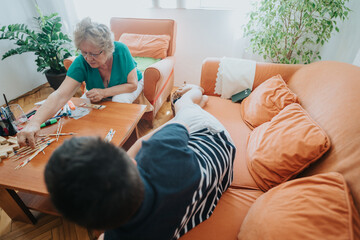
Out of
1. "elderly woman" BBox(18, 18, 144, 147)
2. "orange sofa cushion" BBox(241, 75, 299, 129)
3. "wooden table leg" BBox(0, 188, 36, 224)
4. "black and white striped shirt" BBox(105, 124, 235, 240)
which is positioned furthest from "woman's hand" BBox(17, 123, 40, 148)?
"orange sofa cushion" BBox(241, 75, 299, 129)

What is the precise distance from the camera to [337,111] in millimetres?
848

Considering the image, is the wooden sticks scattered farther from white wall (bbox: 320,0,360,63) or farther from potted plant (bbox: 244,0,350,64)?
white wall (bbox: 320,0,360,63)

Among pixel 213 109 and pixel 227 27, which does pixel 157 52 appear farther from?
pixel 213 109

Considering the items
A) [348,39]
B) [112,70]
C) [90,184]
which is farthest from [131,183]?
[348,39]

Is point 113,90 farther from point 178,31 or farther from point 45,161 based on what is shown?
point 178,31

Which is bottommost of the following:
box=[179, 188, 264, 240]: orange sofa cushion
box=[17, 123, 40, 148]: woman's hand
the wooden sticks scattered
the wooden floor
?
the wooden floor

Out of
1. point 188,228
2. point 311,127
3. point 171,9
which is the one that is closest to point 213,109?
point 311,127

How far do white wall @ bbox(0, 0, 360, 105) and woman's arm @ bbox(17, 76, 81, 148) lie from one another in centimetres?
166

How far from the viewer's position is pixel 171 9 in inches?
90.4

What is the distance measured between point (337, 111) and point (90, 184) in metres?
1.05

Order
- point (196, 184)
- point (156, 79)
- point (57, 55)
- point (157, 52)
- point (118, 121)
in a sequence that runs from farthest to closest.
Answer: point (57, 55)
point (157, 52)
point (156, 79)
point (118, 121)
point (196, 184)

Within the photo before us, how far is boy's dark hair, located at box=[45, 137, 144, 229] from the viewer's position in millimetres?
331

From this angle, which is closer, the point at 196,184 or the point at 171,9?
the point at 196,184

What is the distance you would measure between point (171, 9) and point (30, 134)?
2.11 metres
